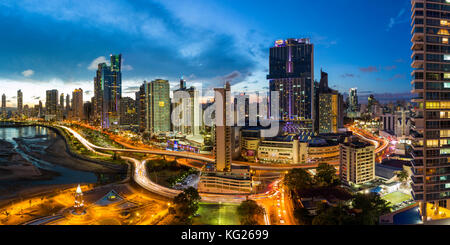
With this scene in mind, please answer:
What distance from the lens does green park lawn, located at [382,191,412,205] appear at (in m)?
7.02

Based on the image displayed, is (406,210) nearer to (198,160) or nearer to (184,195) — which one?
(184,195)

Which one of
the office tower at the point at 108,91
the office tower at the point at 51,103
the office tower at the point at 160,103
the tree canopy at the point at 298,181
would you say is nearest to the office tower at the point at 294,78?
the office tower at the point at 160,103

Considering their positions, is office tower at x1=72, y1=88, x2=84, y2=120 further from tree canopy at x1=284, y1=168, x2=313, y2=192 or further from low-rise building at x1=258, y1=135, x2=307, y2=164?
tree canopy at x1=284, y1=168, x2=313, y2=192

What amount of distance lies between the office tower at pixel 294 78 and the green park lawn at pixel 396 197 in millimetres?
14584

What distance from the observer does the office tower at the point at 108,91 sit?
34.8 meters

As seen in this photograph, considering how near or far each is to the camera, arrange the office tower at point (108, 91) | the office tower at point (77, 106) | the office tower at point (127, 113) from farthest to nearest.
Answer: the office tower at point (77, 106) < the office tower at point (108, 91) < the office tower at point (127, 113)

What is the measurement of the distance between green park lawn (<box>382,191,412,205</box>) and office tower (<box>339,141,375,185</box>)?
1.07m

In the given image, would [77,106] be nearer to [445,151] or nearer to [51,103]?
[51,103]

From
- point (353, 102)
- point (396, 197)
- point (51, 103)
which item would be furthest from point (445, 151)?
point (51, 103)

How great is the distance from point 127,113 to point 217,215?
3153cm

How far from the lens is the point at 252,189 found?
8555 millimetres

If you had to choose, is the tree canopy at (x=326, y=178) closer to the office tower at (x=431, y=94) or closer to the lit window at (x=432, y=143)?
the office tower at (x=431, y=94)

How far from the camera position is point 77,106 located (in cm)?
4328
